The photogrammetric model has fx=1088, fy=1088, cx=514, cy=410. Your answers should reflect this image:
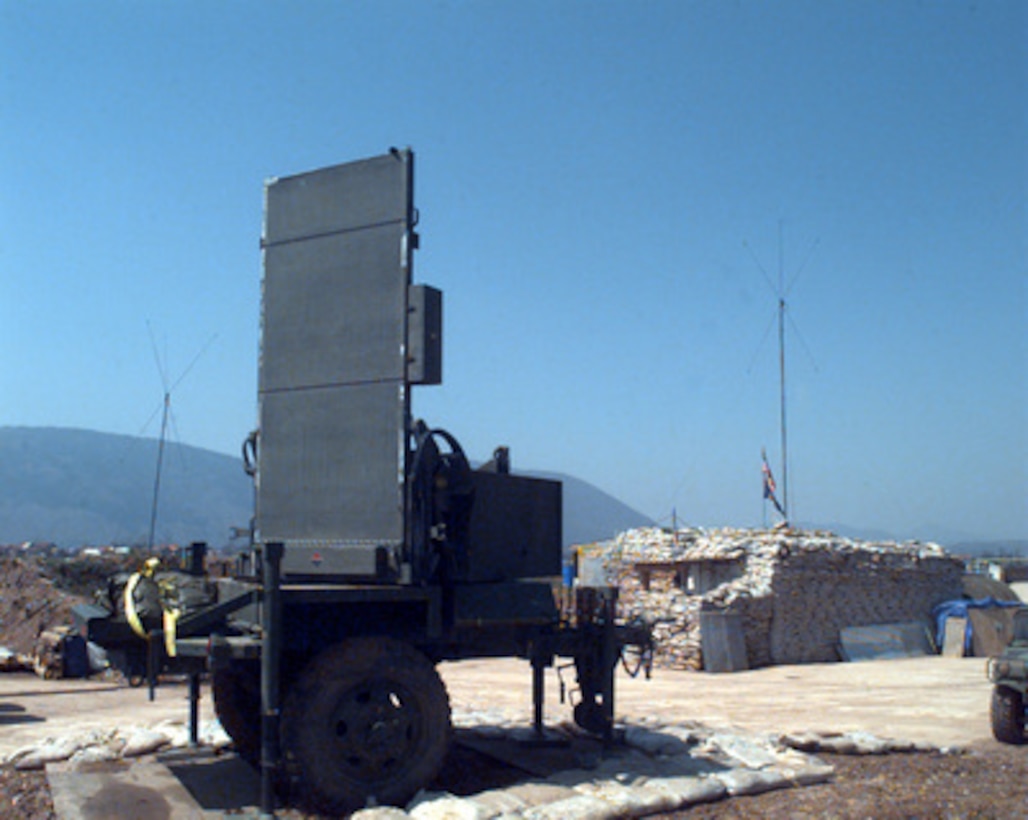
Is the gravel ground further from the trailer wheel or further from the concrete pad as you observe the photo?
the trailer wheel

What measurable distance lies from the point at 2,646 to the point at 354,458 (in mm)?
14967

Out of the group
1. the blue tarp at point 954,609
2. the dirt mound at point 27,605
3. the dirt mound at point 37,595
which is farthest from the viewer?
the blue tarp at point 954,609

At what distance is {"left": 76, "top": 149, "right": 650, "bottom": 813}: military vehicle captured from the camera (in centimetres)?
764

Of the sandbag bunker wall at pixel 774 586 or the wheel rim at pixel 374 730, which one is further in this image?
the sandbag bunker wall at pixel 774 586

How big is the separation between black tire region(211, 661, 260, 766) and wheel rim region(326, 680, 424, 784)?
148 cm

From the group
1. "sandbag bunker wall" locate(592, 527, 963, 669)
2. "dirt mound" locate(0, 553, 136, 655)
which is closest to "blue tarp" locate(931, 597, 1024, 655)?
"sandbag bunker wall" locate(592, 527, 963, 669)

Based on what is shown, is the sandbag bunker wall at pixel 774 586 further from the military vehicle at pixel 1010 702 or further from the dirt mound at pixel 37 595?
the dirt mound at pixel 37 595

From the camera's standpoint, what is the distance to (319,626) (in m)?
7.98

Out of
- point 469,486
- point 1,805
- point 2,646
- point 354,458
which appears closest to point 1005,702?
point 469,486

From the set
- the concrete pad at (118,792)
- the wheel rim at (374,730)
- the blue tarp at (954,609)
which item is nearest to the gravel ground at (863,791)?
the concrete pad at (118,792)

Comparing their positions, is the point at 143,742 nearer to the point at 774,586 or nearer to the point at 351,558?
Answer: the point at 351,558

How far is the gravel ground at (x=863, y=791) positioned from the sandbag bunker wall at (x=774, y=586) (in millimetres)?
12543

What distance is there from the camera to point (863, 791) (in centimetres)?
865

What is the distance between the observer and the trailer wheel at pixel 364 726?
754 centimetres
